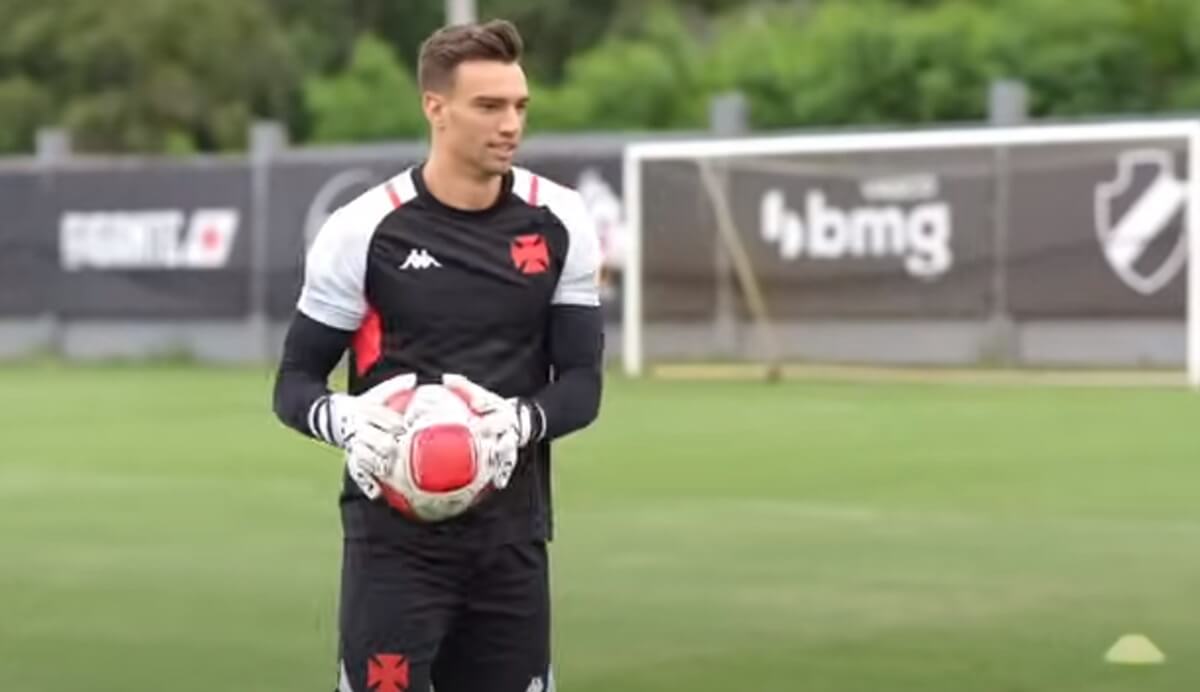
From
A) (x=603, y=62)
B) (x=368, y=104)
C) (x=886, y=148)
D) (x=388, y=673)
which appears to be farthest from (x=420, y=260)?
(x=368, y=104)

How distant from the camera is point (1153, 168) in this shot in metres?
23.9

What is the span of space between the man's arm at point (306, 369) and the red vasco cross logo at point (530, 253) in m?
0.38

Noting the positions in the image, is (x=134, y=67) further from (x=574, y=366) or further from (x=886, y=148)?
(x=574, y=366)

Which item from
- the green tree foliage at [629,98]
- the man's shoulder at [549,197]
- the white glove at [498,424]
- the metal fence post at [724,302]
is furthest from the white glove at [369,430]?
the green tree foliage at [629,98]

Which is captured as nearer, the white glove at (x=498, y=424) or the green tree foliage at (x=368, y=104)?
the white glove at (x=498, y=424)

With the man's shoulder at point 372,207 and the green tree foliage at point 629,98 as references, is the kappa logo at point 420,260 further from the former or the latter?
the green tree foliage at point 629,98

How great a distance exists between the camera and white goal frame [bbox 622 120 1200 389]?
23.1 metres

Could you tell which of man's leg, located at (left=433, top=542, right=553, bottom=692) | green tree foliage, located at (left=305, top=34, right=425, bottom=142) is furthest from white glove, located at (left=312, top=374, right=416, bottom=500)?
green tree foliage, located at (left=305, top=34, right=425, bottom=142)

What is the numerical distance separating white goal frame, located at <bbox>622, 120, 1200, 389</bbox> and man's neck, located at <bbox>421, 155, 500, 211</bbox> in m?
17.7

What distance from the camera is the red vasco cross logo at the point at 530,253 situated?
5410 mm

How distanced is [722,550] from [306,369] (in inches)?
272

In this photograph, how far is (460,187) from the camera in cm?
539

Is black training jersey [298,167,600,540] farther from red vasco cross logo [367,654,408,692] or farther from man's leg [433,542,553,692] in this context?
red vasco cross logo [367,654,408,692]

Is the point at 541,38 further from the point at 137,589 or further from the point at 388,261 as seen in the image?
the point at 388,261
